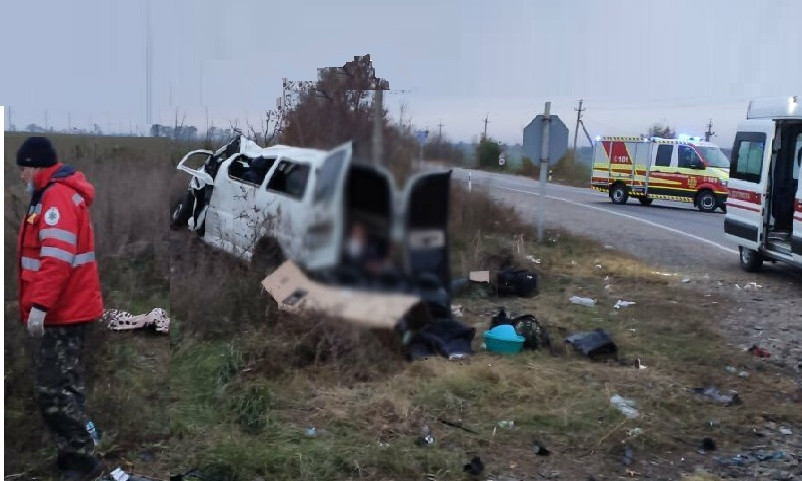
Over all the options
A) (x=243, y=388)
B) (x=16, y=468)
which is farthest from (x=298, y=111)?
(x=16, y=468)

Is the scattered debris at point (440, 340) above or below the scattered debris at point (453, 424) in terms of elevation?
above

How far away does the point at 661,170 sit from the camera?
750 cm

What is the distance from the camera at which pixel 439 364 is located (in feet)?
7.79

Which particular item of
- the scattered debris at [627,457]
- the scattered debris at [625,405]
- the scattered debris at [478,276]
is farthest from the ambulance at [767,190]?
the scattered debris at [478,276]

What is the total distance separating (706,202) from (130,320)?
6872mm

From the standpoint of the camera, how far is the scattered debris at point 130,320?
375cm

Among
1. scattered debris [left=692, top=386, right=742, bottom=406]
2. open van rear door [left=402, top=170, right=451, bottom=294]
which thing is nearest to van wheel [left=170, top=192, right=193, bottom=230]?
open van rear door [left=402, top=170, right=451, bottom=294]

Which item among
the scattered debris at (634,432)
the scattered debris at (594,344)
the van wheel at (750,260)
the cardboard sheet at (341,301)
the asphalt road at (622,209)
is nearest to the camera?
the cardboard sheet at (341,301)

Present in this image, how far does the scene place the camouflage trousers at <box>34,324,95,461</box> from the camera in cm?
337

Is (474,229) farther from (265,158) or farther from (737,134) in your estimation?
(737,134)

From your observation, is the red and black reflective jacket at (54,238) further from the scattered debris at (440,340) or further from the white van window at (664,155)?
the white van window at (664,155)

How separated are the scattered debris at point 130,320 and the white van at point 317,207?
1.91 meters

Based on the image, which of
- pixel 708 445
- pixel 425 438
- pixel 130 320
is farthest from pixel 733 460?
pixel 130 320

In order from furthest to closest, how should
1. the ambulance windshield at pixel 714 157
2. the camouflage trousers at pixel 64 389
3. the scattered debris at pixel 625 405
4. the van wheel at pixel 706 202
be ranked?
the van wheel at pixel 706 202
the ambulance windshield at pixel 714 157
the scattered debris at pixel 625 405
the camouflage trousers at pixel 64 389
